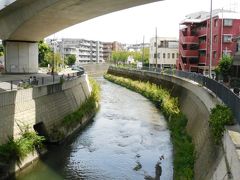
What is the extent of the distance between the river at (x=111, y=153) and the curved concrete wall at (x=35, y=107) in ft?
6.27

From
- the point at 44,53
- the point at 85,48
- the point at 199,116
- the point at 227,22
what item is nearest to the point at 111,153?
the point at 199,116

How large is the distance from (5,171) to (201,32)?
167 feet

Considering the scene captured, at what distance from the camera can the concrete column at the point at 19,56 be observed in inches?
1478

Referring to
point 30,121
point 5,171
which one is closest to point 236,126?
point 5,171

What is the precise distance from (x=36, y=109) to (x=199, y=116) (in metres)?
9.59

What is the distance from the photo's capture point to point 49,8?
24469 millimetres

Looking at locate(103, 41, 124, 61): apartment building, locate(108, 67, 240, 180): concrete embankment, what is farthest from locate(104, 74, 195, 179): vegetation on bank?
locate(103, 41, 124, 61): apartment building

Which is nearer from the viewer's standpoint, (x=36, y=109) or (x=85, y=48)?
(x=36, y=109)

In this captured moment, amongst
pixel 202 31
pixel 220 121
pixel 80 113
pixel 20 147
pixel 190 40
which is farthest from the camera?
pixel 190 40

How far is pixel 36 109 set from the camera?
2164 centimetres

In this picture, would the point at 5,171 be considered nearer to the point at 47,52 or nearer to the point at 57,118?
the point at 57,118

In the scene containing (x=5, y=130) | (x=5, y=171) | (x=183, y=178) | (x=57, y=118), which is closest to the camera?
(x=183, y=178)

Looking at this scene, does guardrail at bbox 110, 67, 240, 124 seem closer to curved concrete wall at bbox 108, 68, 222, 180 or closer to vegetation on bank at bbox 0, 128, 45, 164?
curved concrete wall at bbox 108, 68, 222, 180

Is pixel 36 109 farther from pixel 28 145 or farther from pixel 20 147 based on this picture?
pixel 20 147
